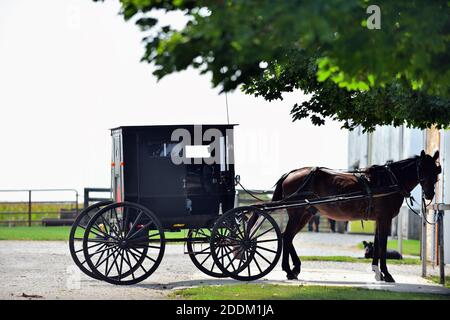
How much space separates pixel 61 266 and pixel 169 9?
371 inches

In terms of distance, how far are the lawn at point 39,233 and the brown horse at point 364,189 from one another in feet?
27.6

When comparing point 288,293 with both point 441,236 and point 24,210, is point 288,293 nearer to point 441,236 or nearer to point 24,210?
point 441,236

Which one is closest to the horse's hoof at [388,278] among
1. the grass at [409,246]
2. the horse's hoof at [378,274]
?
the horse's hoof at [378,274]

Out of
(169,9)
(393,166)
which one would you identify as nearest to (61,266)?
(393,166)

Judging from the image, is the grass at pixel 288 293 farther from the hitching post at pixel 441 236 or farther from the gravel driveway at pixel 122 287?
the hitching post at pixel 441 236

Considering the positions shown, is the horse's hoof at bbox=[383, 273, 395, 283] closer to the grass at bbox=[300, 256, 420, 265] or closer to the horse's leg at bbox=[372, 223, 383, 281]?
the horse's leg at bbox=[372, 223, 383, 281]

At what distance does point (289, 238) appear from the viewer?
605 inches

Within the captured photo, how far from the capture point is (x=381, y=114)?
15.4 meters

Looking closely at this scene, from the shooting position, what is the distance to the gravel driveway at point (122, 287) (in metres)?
12.8

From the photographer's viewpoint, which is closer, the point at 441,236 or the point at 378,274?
the point at 441,236

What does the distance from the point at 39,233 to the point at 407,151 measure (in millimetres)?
10707

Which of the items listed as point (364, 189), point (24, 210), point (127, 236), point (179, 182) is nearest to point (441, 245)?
point (364, 189)

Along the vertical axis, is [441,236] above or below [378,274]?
above

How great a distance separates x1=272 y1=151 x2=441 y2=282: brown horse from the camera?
1526 cm
